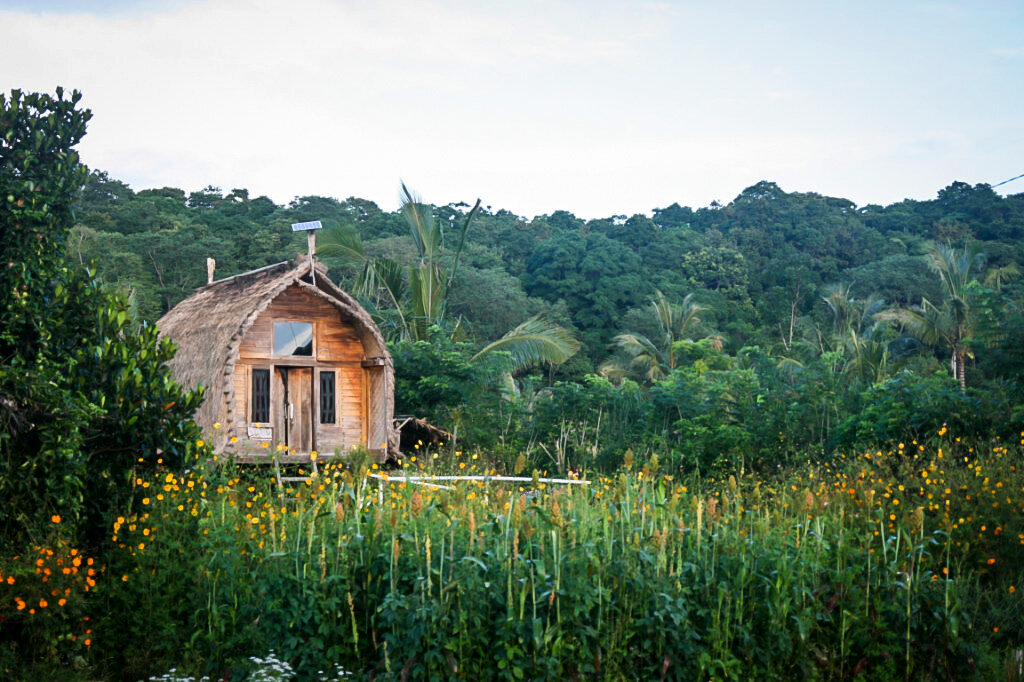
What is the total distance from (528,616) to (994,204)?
4087cm

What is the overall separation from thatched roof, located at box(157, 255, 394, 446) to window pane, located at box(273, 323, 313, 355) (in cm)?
60

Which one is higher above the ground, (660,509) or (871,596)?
(660,509)

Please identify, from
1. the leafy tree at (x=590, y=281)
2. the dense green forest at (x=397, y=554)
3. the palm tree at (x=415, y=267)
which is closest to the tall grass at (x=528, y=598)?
the dense green forest at (x=397, y=554)

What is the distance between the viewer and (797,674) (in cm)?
599

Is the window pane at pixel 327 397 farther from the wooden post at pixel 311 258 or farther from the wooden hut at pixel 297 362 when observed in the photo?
the wooden post at pixel 311 258

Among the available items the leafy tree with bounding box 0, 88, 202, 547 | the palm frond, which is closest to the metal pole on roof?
the palm frond

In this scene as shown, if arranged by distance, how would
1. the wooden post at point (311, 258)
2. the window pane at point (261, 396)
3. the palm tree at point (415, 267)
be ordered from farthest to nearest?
the palm tree at point (415, 267) < the window pane at point (261, 396) < the wooden post at point (311, 258)

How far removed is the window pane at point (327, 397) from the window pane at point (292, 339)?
0.47m

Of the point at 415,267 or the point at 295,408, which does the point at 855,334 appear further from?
the point at 295,408

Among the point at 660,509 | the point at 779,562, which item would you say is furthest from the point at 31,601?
the point at 779,562

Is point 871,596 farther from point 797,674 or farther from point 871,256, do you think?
point 871,256

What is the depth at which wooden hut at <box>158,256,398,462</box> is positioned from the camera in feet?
45.9

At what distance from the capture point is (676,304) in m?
32.3

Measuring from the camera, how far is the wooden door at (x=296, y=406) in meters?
14.8
